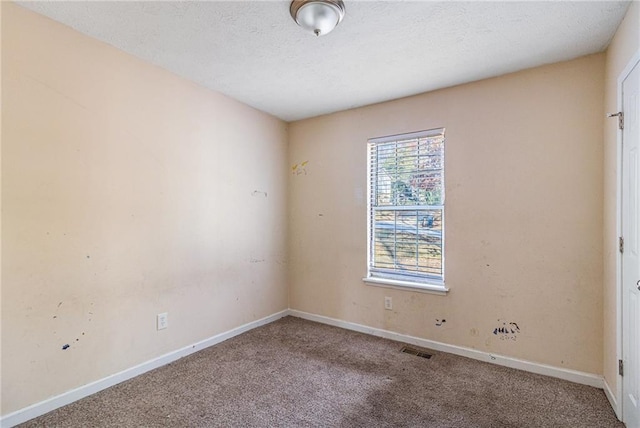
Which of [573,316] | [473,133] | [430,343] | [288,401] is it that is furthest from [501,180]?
[288,401]

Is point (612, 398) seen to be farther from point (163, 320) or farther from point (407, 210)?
point (163, 320)

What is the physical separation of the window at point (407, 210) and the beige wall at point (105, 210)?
143 cm

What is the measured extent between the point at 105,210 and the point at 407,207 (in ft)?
8.38

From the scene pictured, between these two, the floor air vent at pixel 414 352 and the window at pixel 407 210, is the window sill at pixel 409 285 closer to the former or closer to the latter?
the window at pixel 407 210

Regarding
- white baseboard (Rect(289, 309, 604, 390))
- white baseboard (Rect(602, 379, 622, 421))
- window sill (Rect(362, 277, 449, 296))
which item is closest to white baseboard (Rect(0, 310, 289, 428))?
white baseboard (Rect(289, 309, 604, 390))

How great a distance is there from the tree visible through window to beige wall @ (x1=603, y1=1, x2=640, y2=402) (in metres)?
1.13

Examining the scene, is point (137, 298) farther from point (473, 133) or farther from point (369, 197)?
point (473, 133)

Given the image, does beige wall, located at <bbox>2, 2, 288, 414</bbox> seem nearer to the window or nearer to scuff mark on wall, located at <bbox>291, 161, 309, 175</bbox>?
scuff mark on wall, located at <bbox>291, 161, 309, 175</bbox>

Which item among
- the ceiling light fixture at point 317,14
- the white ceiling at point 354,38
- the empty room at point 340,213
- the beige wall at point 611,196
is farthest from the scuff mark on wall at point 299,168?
the beige wall at point 611,196

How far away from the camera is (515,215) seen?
8.36 feet

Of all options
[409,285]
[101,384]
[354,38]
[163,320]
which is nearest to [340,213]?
[409,285]

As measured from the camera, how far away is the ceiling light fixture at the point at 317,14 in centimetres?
171

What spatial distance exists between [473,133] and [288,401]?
255cm

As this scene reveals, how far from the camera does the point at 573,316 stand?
2.34 metres
